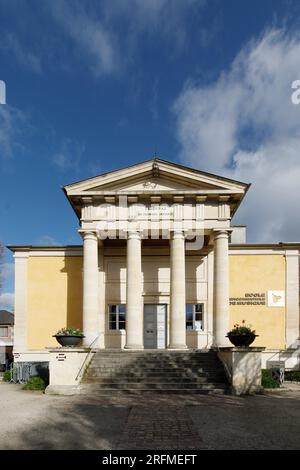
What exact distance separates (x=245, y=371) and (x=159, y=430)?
284 inches

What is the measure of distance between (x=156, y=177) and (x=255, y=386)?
11.1 metres

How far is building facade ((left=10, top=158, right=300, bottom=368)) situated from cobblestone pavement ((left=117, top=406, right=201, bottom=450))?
33.3 ft

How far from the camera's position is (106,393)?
16.0 meters

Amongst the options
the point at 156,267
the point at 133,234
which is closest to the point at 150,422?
the point at 133,234

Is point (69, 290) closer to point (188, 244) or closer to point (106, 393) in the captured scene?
point (188, 244)

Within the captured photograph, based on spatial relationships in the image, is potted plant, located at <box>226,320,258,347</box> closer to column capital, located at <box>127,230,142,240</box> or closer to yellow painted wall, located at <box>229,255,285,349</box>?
column capital, located at <box>127,230,142,240</box>

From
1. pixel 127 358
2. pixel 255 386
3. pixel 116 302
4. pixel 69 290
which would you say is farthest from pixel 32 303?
pixel 255 386

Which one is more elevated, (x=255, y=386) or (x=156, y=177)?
(x=156, y=177)

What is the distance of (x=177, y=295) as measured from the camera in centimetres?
2136

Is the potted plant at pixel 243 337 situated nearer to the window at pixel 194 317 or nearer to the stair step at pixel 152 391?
the stair step at pixel 152 391

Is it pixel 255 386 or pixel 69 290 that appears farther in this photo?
pixel 69 290

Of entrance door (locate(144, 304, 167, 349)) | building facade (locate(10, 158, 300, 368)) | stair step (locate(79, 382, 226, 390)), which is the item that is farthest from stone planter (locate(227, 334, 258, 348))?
entrance door (locate(144, 304, 167, 349))
